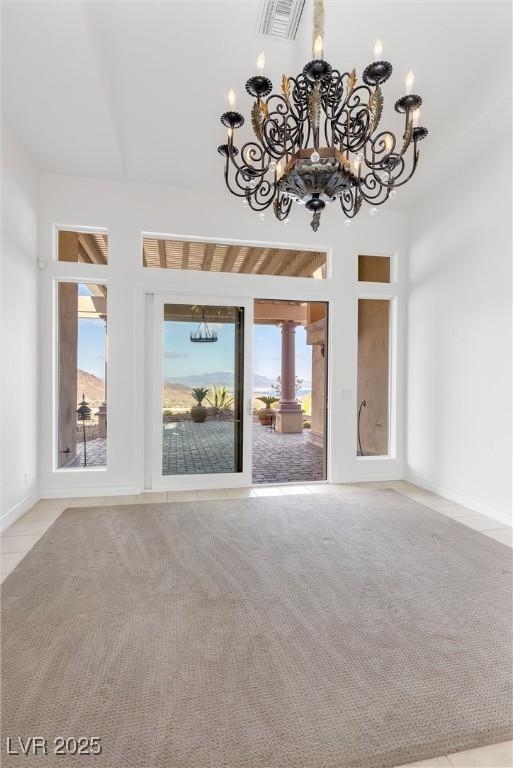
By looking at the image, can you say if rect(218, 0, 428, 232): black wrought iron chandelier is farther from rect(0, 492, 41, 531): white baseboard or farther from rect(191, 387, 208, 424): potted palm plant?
rect(0, 492, 41, 531): white baseboard

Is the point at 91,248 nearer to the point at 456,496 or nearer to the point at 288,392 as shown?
the point at 456,496

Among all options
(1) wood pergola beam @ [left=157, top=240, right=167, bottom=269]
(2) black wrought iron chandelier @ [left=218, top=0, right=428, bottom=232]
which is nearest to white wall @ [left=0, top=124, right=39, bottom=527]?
(1) wood pergola beam @ [left=157, top=240, right=167, bottom=269]

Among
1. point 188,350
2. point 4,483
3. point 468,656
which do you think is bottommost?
point 468,656

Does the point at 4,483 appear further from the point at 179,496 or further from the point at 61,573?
the point at 179,496

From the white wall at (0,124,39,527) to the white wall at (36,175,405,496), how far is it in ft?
0.59

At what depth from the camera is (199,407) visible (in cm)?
473

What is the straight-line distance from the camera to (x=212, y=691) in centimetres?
167

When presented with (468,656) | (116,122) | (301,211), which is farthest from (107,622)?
(301,211)

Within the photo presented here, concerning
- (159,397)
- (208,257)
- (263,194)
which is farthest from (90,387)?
(263,194)

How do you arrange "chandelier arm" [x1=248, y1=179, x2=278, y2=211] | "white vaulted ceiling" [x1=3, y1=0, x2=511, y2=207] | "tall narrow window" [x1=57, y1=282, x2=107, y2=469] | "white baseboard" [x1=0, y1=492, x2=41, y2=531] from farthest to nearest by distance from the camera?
"tall narrow window" [x1=57, y1=282, x2=107, y2=469] < "white baseboard" [x1=0, y1=492, x2=41, y2=531] < "white vaulted ceiling" [x1=3, y1=0, x2=511, y2=207] < "chandelier arm" [x1=248, y1=179, x2=278, y2=211]

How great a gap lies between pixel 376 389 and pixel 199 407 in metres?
→ 2.39

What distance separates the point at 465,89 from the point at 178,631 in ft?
14.9

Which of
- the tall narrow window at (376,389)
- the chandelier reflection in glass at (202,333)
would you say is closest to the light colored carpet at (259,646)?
the tall narrow window at (376,389)

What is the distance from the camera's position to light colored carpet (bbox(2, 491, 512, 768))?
1479mm
